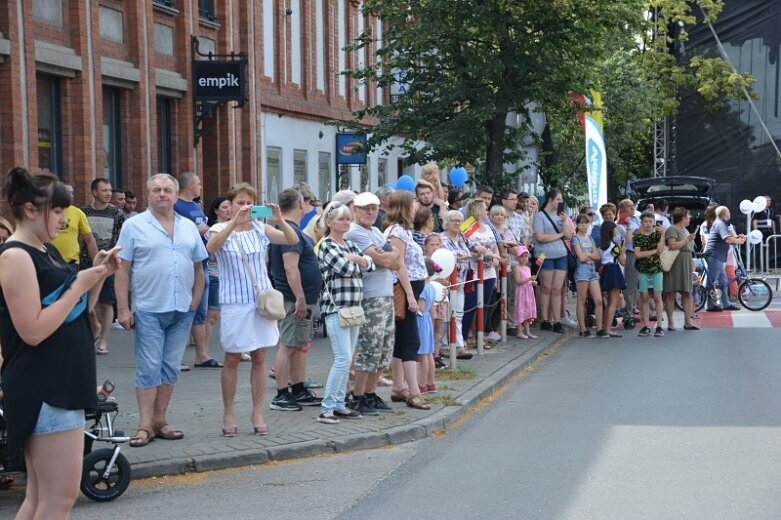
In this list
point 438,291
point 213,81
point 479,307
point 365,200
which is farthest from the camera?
point 213,81

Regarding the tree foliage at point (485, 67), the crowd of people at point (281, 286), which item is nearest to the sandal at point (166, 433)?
the crowd of people at point (281, 286)

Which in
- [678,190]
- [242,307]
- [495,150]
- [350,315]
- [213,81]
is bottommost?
[350,315]

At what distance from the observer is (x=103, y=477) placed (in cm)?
788

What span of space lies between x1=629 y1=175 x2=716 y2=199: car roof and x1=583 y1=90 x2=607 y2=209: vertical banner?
18.9 ft

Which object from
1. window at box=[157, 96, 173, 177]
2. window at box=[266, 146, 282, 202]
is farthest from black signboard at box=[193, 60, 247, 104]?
window at box=[266, 146, 282, 202]

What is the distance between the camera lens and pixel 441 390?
41.3 feet

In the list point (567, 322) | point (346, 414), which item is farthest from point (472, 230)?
point (346, 414)

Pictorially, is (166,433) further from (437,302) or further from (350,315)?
(437,302)

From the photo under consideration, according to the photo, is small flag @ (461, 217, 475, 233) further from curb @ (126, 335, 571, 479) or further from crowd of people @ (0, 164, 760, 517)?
curb @ (126, 335, 571, 479)

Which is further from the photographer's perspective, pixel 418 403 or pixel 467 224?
pixel 467 224

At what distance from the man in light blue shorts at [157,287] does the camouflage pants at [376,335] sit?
1761mm

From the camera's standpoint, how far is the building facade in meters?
18.7

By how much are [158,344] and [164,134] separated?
15255 mm

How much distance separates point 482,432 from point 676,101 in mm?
33964
